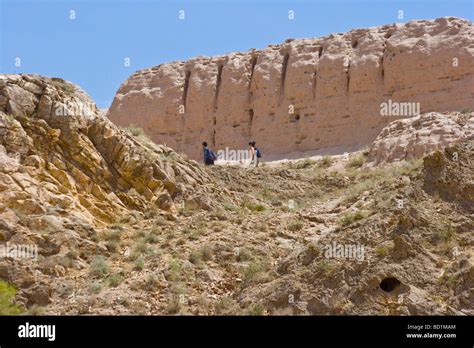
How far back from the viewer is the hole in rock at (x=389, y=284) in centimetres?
1193

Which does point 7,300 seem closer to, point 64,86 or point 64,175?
point 64,175

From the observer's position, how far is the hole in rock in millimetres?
11930

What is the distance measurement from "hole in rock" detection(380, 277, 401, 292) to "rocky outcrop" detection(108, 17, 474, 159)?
20842 mm

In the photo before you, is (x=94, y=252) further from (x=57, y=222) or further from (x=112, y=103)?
(x=112, y=103)

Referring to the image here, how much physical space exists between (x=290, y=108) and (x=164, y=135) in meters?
7.10

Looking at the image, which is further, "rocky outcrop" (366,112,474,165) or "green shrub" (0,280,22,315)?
"rocky outcrop" (366,112,474,165)

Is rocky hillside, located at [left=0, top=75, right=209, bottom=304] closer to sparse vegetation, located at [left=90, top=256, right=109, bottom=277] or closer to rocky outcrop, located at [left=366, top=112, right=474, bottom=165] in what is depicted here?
sparse vegetation, located at [left=90, top=256, right=109, bottom=277]

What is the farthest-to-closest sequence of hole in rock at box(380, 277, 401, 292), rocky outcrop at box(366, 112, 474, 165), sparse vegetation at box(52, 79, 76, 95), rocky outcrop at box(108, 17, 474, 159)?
rocky outcrop at box(108, 17, 474, 159) < rocky outcrop at box(366, 112, 474, 165) < sparse vegetation at box(52, 79, 76, 95) < hole in rock at box(380, 277, 401, 292)

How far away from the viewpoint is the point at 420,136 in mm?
23703

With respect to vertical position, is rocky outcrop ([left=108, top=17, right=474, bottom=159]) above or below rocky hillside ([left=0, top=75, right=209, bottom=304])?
above

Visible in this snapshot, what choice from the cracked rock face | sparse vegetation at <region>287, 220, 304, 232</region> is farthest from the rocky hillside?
Answer: sparse vegetation at <region>287, 220, 304, 232</region>

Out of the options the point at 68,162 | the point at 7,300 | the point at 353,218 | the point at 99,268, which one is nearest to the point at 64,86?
the point at 68,162

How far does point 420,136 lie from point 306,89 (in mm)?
12666

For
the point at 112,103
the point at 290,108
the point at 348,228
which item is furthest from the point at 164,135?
the point at 348,228
